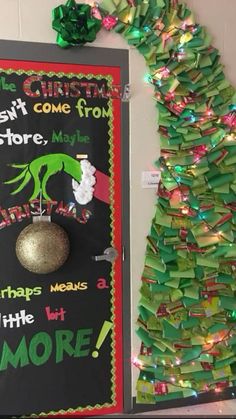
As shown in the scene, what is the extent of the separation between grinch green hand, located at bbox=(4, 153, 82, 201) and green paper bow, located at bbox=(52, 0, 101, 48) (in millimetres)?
504

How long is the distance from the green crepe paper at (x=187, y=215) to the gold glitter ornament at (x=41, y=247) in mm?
464

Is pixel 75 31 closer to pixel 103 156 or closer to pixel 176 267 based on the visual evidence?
pixel 103 156

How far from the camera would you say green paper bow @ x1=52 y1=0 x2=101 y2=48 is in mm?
1823

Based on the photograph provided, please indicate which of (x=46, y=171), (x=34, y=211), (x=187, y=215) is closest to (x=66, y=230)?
(x=34, y=211)

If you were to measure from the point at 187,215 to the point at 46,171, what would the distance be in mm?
712

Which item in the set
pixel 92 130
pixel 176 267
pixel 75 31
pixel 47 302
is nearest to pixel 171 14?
pixel 75 31

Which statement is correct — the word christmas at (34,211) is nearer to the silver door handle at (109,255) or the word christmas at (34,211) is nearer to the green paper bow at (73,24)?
the silver door handle at (109,255)

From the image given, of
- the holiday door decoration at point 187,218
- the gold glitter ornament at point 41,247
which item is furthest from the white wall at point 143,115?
the gold glitter ornament at point 41,247

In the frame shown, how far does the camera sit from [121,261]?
2.04m

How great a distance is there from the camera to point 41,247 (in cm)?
178

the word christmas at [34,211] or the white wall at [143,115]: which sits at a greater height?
the white wall at [143,115]

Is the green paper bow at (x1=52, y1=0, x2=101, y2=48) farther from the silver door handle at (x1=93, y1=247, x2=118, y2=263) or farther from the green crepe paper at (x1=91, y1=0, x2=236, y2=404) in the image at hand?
the silver door handle at (x1=93, y1=247, x2=118, y2=263)

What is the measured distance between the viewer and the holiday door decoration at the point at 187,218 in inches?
78.8

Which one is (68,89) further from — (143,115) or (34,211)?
(34,211)
